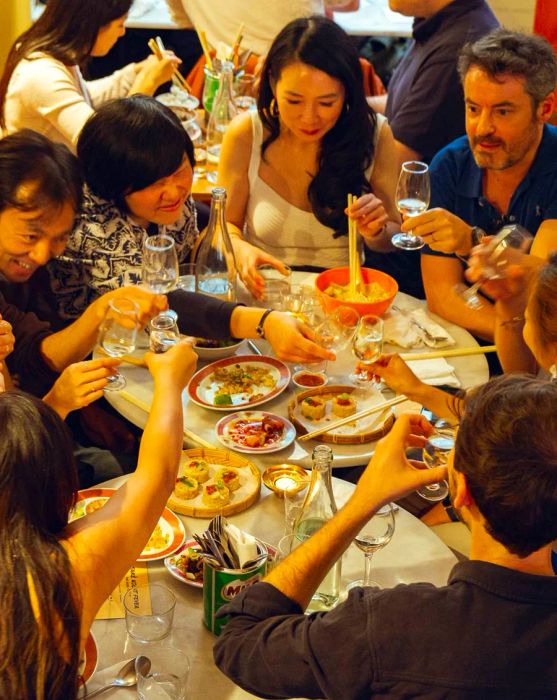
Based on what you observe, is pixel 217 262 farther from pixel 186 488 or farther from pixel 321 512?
pixel 321 512

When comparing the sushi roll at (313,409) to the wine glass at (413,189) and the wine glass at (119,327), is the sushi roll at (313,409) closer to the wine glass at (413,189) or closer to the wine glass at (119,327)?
the wine glass at (119,327)

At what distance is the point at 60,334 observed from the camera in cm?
283

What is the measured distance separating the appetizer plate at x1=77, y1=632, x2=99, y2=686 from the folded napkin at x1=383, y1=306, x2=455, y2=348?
4.62 ft

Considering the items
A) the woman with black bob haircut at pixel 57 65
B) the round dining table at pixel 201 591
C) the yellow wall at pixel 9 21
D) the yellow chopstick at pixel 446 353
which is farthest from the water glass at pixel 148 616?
the yellow wall at pixel 9 21

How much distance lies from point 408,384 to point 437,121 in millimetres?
1873

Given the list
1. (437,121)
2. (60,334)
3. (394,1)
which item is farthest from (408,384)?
(394,1)

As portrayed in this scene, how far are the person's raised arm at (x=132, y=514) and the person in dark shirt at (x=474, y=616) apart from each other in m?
0.27

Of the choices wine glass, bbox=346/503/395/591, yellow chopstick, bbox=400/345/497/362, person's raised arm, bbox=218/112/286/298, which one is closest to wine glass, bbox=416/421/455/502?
wine glass, bbox=346/503/395/591

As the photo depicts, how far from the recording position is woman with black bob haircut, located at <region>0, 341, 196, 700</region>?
1.54m

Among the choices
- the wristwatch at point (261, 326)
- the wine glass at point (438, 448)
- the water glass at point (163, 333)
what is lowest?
the wristwatch at point (261, 326)

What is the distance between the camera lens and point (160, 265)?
8.86ft

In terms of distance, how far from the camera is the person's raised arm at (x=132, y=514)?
170cm

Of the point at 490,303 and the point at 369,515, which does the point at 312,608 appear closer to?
the point at 369,515

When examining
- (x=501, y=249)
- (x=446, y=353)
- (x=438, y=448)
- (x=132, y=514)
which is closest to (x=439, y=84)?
(x=501, y=249)
